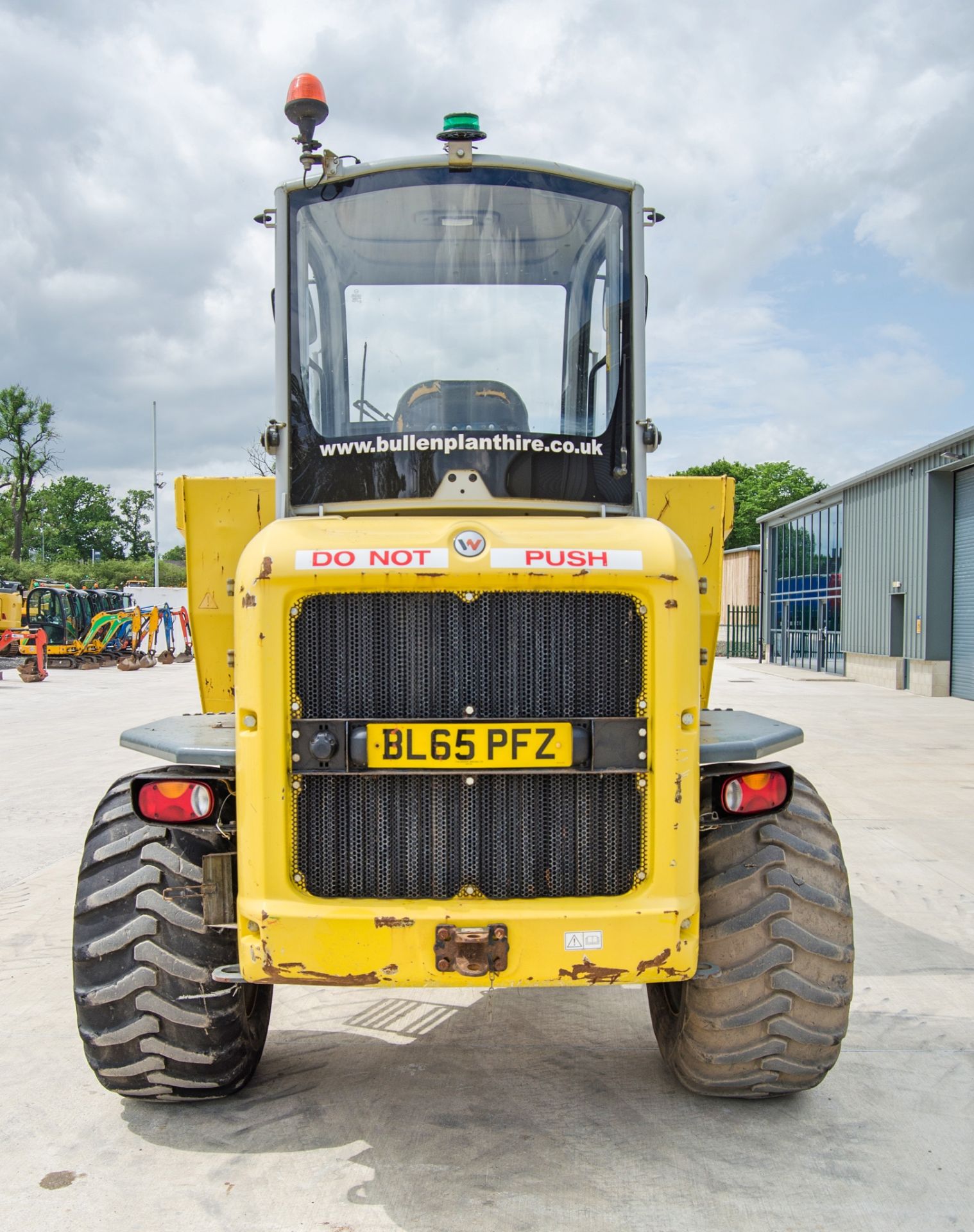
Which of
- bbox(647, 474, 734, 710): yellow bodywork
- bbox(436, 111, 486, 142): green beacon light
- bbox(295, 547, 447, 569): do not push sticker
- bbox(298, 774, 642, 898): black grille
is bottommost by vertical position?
bbox(298, 774, 642, 898): black grille

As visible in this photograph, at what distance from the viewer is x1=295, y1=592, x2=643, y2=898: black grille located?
340 centimetres

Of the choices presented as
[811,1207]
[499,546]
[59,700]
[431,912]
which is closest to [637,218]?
[499,546]

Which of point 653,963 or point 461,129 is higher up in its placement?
point 461,129

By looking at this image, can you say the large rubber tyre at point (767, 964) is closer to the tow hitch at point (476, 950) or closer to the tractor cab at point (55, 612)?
the tow hitch at point (476, 950)

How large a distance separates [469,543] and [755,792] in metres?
1.29

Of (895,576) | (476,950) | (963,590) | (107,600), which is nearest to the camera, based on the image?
(476,950)

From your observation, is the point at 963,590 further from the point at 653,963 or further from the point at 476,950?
the point at 476,950

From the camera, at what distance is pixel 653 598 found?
3.37 m

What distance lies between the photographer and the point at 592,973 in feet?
10.9

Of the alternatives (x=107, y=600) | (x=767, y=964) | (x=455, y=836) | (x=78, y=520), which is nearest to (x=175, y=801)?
(x=455, y=836)

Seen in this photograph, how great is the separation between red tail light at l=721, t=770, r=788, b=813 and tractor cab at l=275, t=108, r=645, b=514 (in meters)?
1.02

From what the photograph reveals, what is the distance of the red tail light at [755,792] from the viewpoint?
3703mm

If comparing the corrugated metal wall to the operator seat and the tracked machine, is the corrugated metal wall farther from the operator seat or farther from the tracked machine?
the operator seat

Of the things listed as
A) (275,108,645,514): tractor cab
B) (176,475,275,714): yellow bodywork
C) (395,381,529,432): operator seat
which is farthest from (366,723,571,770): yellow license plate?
(176,475,275,714): yellow bodywork
